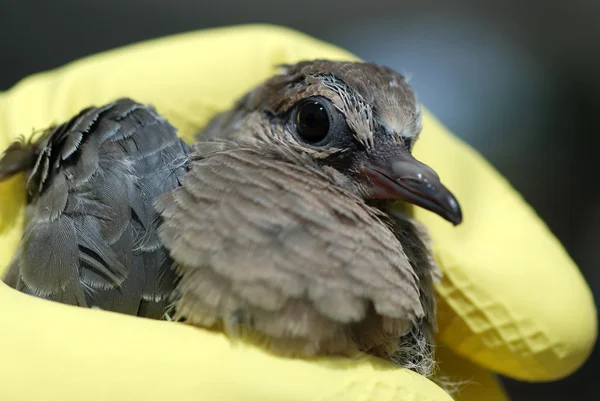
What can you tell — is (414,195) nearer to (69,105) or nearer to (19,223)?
(19,223)

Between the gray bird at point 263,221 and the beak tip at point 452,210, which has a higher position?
the beak tip at point 452,210

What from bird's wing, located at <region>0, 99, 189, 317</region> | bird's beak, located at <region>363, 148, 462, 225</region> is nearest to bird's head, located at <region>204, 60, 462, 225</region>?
bird's beak, located at <region>363, 148, 462, 225</region>

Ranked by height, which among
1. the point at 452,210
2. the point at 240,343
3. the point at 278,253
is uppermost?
the point at 452,210

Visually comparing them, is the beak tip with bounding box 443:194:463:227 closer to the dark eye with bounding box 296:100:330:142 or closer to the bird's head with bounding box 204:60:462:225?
the bird's head with bounding box 204:60:462:225

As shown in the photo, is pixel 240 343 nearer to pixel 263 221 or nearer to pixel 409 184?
pixel 263 221

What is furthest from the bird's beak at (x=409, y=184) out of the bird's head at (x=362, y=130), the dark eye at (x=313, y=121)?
the dark eye at (x=313, y=121)

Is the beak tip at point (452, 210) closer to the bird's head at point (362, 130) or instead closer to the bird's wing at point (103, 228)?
the bird's head at point (362, 130)

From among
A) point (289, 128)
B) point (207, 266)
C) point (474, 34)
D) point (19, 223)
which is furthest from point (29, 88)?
point (474, 34)

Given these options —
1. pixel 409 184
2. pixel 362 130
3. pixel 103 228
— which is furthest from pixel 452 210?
pixel 103 228
